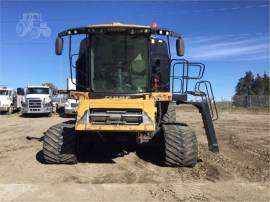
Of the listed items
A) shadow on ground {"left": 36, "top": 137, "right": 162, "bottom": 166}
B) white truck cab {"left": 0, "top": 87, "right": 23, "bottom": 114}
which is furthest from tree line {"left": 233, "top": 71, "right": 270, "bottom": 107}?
shadow on ground {"left": 36, "top": 137, "right": 162, "bottom": 166}

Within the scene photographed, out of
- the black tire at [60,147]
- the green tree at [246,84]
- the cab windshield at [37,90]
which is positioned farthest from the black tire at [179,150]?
the green tree at [246,84]

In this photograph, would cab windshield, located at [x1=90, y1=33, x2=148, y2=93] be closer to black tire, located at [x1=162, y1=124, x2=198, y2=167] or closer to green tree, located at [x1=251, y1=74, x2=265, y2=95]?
black tire, located at [x1=162, y1=124, x2=198, y2=167]

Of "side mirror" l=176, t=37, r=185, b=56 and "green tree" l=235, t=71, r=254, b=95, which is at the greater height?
"side mirror" l=176, t=37, r=185, b=56

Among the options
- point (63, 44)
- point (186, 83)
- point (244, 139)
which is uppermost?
point (63, 44)

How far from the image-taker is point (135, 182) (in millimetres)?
8805

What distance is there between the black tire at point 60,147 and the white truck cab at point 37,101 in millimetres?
22103

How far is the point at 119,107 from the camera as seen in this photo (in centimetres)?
999

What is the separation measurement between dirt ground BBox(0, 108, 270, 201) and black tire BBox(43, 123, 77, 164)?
0.65ft

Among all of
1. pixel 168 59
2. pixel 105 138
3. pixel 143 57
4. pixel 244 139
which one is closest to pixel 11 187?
pixel 105 138

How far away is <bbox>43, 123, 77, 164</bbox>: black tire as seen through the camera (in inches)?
408

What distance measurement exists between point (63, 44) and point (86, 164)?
2935 mm

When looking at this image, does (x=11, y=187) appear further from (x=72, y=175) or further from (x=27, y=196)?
(x=72, y=175)

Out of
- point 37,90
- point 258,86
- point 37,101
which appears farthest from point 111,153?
point 258,86

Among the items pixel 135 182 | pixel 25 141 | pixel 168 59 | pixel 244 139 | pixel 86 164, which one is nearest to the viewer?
pixel 135 182
